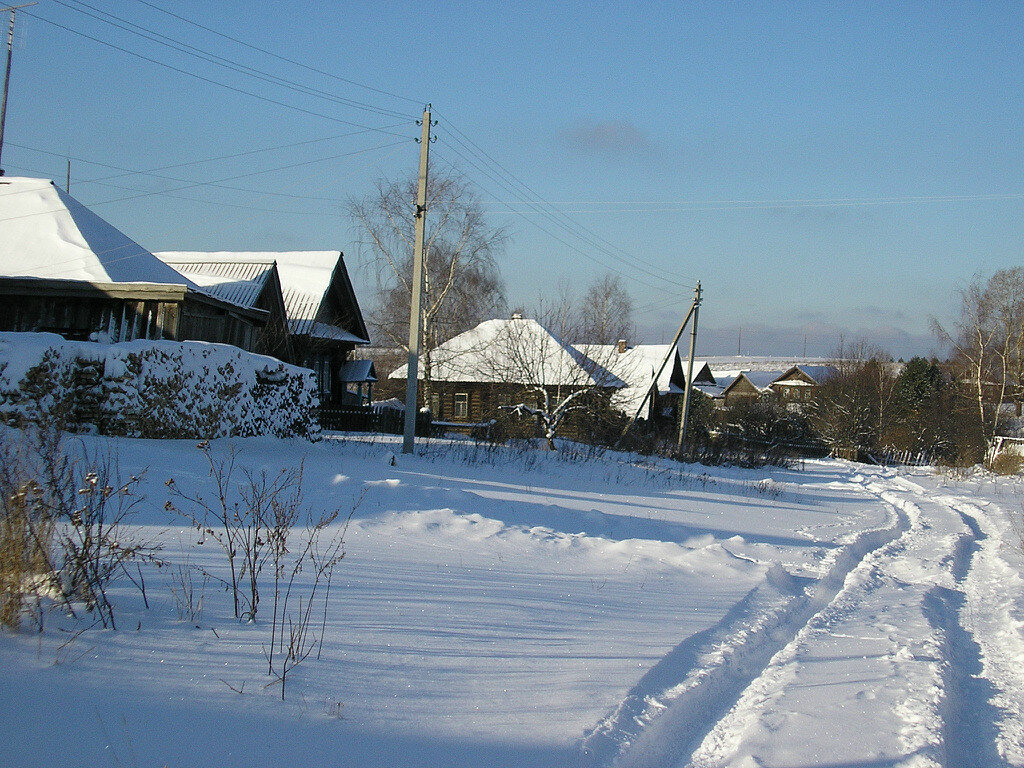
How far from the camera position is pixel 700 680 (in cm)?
439

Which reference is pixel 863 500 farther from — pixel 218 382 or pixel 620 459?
pixel 218 382

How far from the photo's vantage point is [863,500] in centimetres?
1808

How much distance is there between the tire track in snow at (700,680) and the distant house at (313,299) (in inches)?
804

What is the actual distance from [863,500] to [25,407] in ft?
55.0

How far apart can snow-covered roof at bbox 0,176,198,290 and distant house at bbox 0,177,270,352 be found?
2 cm

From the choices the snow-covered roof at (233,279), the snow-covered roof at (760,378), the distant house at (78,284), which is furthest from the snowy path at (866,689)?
the snow-covered roof at (760,378)

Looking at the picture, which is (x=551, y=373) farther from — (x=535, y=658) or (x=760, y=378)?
(x=760, y=378)

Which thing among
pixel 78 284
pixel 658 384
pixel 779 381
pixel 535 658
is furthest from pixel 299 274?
pixel 779 381

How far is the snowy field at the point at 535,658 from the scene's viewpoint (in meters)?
3.12

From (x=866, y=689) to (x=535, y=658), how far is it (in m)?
1.91

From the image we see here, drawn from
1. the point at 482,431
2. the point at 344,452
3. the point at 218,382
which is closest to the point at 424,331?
the point at 482,431

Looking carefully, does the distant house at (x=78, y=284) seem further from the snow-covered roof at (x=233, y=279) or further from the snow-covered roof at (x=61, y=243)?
the snow-covered roof at (x=233, y=279)

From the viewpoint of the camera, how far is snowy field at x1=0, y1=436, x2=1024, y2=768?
3123mm

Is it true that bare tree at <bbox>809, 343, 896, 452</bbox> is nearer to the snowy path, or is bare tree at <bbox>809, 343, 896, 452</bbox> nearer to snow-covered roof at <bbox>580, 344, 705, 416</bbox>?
snow-covered roof at <bbox>580, 344, 705, 416</bbox>
